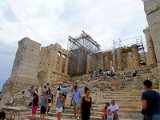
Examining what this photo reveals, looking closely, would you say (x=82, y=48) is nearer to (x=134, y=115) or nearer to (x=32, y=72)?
(x=32, y=72)

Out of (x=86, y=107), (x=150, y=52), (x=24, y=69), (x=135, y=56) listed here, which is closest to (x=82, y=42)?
(x=135, y=56)

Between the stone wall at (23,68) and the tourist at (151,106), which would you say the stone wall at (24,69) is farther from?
the tourist at (151,106)

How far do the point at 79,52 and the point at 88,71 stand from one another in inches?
160

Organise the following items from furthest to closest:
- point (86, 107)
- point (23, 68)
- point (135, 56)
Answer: point (135, 56) < point (23, 68) < point (86, 107)

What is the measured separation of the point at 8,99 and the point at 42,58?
12.8m

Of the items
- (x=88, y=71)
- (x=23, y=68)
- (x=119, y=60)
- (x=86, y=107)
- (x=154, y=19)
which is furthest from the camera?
(x=88, y=71)

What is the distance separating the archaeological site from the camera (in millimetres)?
7645

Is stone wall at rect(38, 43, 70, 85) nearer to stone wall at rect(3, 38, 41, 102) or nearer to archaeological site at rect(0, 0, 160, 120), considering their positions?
archaeological site at rect(0, 0, 160, 120)

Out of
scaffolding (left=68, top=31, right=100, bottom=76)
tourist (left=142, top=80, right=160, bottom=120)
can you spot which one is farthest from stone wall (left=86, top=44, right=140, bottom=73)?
tourist (left=142, top=80, right=160, bottom=120)

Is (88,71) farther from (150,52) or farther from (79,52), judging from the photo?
(150,52)

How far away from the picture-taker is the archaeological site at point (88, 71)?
7.64 metres

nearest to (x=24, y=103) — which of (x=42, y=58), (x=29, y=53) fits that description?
(x=29, y=53)

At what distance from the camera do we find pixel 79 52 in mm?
29469

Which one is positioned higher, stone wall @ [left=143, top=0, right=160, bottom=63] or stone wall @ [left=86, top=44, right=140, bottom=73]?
stone wall @ [left=86, top=44, right=140, bottom=73]
